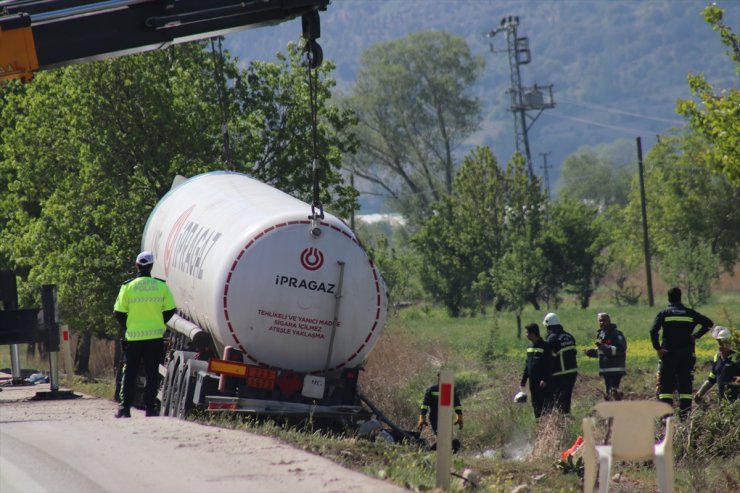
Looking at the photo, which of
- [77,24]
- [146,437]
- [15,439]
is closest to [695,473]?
[146,437]

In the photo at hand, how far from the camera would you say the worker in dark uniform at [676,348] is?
1634 centimetres

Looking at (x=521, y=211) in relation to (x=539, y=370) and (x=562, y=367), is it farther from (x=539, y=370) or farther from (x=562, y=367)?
(x=539, y=370)

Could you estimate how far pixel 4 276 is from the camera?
66.9 ft

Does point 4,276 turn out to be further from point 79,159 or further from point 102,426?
point 102,426

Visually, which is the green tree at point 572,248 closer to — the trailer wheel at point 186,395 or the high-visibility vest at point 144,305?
the trailer wheel at point 186,395

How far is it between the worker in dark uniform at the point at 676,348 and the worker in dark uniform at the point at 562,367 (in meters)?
1.17

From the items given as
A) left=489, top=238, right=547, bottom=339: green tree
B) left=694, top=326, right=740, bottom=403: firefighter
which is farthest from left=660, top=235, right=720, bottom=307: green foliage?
left=694, top=326, right=740, bottom=403: firefighter

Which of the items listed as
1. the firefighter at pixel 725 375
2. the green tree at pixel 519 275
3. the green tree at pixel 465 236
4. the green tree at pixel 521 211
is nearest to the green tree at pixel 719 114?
the firefighter at pixel 725 375

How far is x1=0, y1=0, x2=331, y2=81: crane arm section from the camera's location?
12.5 meters

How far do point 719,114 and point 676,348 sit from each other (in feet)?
13.1

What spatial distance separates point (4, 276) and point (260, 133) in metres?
8.62

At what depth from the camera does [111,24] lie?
13289 millimetres

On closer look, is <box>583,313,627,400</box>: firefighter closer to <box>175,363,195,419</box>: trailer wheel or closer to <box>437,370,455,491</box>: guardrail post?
<box>175,363,195,419</box>: trailer wheel

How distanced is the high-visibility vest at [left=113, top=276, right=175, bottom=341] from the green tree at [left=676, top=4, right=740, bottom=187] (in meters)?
8.99
